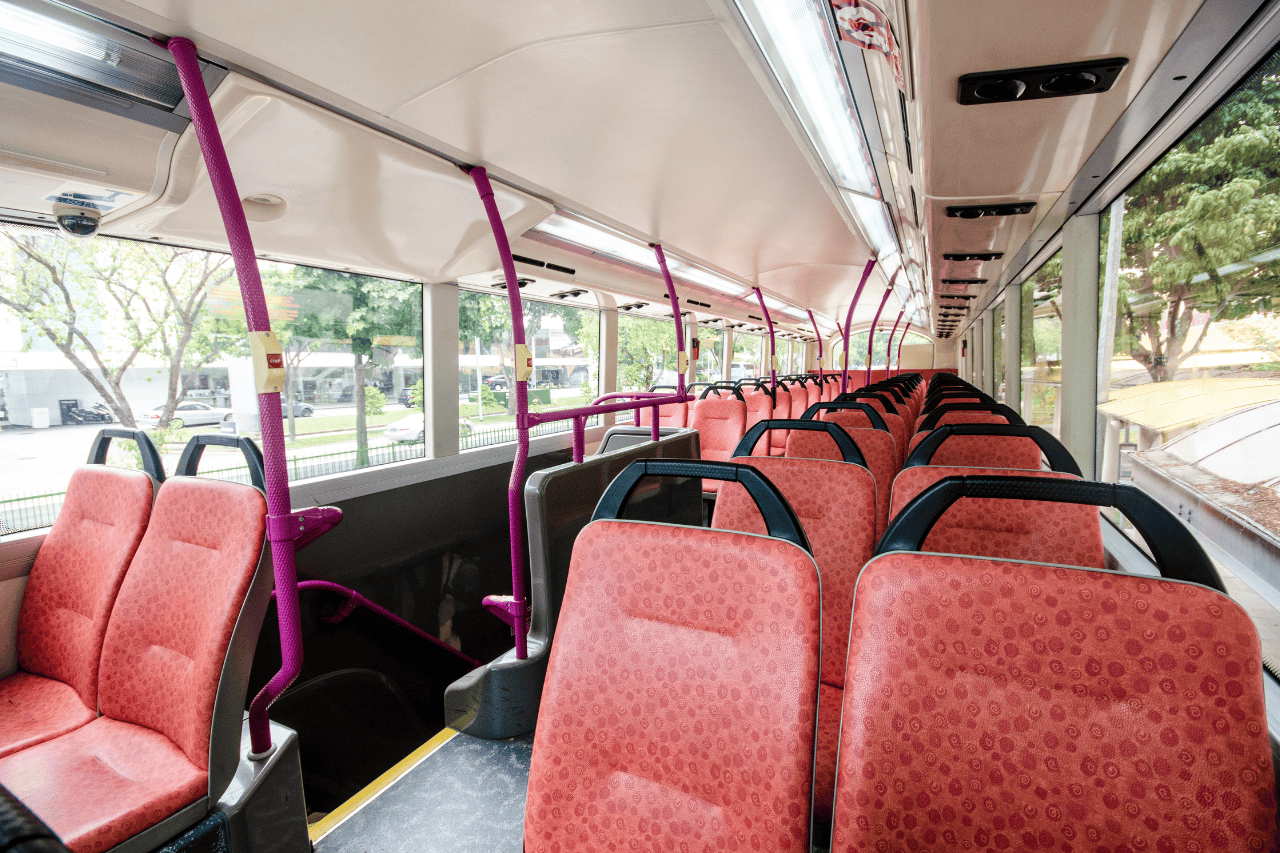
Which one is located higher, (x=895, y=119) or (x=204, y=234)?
(x=895, y=119)

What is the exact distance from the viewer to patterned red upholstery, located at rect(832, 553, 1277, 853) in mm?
748

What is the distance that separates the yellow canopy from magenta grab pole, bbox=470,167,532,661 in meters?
2.16

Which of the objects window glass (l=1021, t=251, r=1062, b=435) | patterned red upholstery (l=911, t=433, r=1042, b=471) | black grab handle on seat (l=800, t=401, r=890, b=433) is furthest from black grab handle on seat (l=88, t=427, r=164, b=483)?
window glass (l=1021, t=251, r=1062, b=435)

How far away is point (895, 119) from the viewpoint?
215 cm

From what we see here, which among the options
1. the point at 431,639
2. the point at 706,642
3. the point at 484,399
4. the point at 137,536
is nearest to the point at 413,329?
the point at 484,399

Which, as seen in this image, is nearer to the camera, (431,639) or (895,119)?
(895,119)

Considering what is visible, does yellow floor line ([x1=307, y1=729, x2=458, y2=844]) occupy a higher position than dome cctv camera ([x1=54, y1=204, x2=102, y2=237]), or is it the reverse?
dome cctv camera ([x1=54, y1=204, x2=102, y2=237])

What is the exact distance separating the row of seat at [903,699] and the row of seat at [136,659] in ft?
3.20

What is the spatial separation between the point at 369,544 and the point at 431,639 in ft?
2.23

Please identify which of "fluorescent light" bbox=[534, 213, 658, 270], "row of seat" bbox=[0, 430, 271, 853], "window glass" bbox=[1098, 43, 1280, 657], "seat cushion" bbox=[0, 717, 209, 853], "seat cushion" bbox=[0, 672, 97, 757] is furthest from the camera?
"fluorescent light" bbox=[534, 213, 658, 270]

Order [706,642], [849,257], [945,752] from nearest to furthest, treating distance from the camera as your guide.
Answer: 1. [945,752]
2. [706,642]
3. [849,257]

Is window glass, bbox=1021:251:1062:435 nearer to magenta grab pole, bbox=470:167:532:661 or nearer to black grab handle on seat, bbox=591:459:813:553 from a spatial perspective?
magenta grab pole, bbox=470:167:532:661

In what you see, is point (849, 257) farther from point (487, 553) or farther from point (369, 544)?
point (369, 544)

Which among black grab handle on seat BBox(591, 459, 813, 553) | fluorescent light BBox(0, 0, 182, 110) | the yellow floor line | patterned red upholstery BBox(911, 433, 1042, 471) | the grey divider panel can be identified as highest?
fluorescent light BBox(0, 0, 182, 110)
